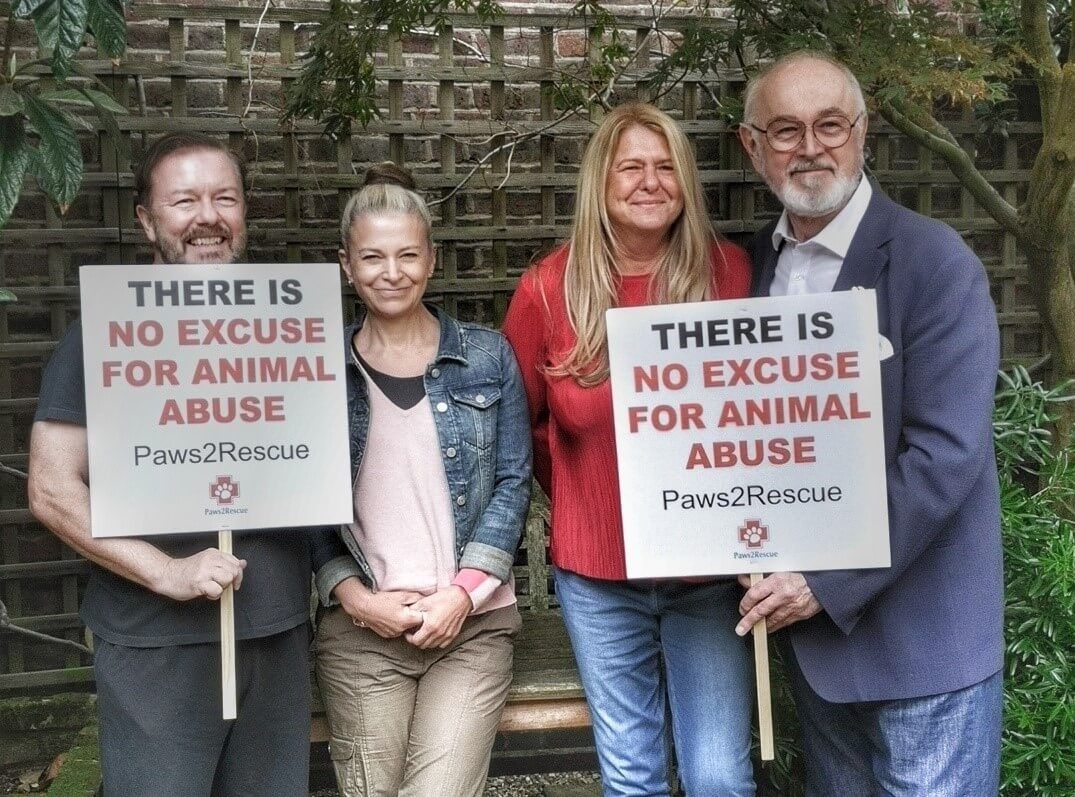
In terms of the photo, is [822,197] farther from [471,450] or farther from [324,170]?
[324,170]

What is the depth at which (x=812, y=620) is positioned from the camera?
2154 millimetres

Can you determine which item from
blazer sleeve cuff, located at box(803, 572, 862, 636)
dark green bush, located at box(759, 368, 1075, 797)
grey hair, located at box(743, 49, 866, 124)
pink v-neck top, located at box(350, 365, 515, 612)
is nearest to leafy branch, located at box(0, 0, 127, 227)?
pink v-neck top, located at box(350, 365, 515, 612)

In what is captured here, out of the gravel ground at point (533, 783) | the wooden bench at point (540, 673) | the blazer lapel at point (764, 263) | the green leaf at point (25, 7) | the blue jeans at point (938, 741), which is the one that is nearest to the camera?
the green leaf at point (25, 7)

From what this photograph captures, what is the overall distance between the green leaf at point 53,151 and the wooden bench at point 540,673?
4.06 ft

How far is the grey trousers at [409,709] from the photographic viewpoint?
221 cm

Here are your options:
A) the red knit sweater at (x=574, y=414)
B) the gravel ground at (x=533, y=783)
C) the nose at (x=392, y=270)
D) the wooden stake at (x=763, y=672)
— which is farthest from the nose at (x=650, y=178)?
the gravel ground at (x=533, y=783)

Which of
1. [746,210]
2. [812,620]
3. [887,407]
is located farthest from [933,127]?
[812,620]

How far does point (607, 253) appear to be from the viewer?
2.31 metres

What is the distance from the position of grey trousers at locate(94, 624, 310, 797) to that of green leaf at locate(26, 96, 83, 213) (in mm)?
755

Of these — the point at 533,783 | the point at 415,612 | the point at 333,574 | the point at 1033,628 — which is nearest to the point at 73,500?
the point at 333,574

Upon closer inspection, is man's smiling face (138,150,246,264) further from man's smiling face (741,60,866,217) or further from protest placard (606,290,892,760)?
man's smiling face (741,60,866,217)

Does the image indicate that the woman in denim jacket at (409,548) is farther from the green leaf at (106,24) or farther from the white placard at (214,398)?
the green leaf at (106,24)

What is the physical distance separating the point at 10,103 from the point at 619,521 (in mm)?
1227

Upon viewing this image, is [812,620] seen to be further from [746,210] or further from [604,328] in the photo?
[746,210]
